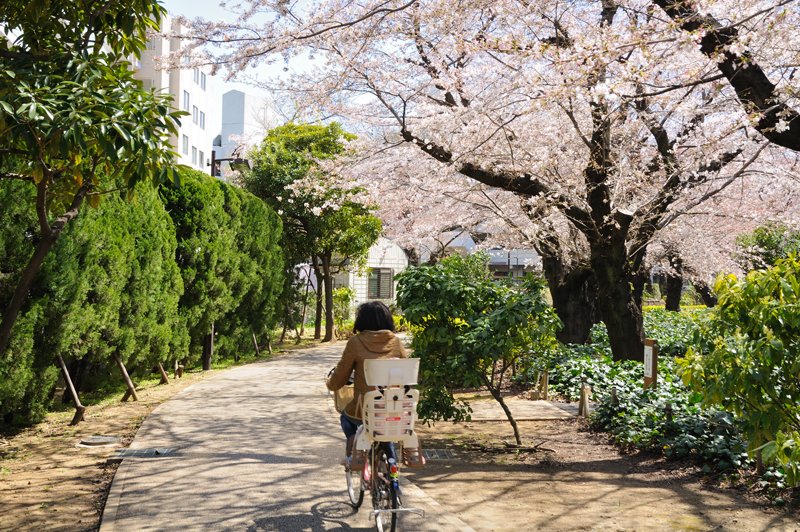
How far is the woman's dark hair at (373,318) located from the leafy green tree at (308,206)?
16.2 m

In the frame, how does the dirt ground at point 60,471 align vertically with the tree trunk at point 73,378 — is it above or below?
below

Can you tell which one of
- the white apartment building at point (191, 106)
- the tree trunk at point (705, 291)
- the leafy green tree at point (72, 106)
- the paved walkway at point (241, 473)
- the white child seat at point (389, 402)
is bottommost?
the paved walkway at point (241, 473)

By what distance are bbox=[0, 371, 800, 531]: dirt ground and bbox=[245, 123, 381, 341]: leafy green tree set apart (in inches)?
527

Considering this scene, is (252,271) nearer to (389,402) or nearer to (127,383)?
(127,383)

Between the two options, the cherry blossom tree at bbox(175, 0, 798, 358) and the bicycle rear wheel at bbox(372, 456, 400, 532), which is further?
the cherry blossom tree at bbox(175, 0, 798, 358)

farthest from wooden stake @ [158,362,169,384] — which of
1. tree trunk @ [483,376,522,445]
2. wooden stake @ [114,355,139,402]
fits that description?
tree trunk @ [483,376,522,445]

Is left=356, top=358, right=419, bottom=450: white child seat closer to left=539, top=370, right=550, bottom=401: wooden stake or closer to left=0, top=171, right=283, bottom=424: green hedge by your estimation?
left=0, top=171, right=283, bottom=424: green hedge

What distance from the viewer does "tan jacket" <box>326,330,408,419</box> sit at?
5.39 meters

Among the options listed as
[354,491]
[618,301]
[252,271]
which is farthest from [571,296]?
[354,491]

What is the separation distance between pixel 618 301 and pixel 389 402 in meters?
7.43

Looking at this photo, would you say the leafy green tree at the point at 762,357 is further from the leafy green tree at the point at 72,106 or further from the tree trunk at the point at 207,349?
the tree trunk at the point at 207,349

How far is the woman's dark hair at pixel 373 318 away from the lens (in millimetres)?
5465

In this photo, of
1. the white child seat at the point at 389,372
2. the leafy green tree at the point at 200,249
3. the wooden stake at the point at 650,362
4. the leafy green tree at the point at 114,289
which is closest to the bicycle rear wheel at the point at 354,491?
the white child seat at the point at 389,372

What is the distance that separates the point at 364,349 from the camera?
5.41 metres
